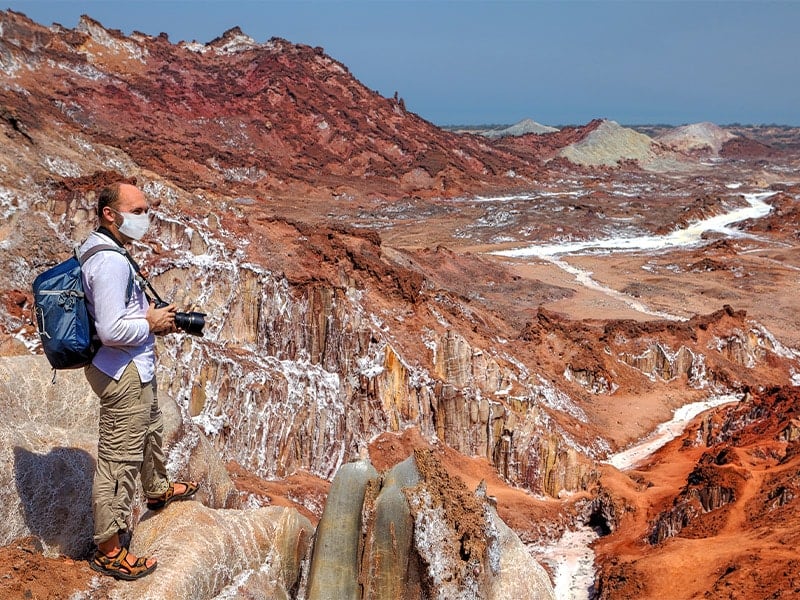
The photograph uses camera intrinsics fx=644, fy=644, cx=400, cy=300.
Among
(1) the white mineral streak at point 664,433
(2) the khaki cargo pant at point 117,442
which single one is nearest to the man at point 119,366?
(2) the khaki cargo pant at point 117,442

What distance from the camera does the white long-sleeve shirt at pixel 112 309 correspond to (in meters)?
3.51

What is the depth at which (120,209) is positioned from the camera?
3.70 metres

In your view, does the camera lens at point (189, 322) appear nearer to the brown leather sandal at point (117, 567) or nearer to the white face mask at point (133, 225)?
the white face mask at point (133, 225)

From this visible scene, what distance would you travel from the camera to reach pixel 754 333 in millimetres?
21562

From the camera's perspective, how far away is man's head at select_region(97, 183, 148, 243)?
145 inches

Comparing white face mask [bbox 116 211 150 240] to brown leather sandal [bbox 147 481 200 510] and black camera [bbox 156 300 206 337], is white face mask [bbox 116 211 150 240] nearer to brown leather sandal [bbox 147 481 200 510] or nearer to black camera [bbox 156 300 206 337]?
black camera [bbox 156 300 206 337]

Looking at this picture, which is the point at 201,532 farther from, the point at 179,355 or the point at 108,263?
the point at 179,355

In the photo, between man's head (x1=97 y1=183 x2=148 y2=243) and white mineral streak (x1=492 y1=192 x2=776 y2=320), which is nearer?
man's head (x1=97 y1=183 x2=148 y2=243)

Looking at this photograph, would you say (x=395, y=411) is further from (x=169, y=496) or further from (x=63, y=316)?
(x=63, y=316)

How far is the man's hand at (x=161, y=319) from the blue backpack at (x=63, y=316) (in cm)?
36

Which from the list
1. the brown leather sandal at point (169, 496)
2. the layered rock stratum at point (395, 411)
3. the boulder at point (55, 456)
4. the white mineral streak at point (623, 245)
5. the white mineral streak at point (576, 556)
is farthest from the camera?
the white mineral streak at point (623, 245)

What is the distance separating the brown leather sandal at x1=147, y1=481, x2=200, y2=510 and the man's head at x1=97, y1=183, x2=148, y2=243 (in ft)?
6.41

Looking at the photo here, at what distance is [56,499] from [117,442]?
3.11 feet

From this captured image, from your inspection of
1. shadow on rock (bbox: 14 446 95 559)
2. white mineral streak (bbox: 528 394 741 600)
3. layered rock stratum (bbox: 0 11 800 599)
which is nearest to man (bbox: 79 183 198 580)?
layered rock stratum (bbox: 0 11 800 599)
